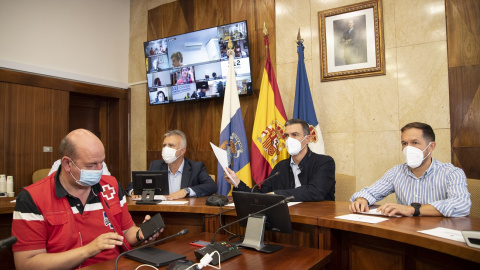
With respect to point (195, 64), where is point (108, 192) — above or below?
below

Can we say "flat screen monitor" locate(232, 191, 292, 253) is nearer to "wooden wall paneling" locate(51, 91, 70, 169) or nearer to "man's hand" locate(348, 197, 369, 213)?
"man's hand" locate(348, 197, 369, 213)

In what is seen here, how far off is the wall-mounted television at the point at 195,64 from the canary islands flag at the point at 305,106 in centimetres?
63

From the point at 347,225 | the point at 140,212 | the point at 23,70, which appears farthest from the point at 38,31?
the point at 347,225

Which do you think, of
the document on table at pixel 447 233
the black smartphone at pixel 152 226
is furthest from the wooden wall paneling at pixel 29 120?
the document on table at pixel 447 233

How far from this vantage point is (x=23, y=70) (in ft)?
12.8

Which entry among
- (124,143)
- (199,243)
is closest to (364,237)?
(199,243)

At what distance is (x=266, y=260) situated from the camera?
1535 millimetres

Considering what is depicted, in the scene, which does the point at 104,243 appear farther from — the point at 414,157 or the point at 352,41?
the point at 352,41

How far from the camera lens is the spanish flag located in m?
3.67

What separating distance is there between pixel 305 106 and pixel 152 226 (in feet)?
7.68

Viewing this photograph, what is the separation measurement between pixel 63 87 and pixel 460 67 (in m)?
4.32

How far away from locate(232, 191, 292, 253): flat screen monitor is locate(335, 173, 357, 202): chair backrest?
144 cm

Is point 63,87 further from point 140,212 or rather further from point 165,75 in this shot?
point 140,212

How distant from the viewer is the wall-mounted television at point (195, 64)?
13.3 feet
